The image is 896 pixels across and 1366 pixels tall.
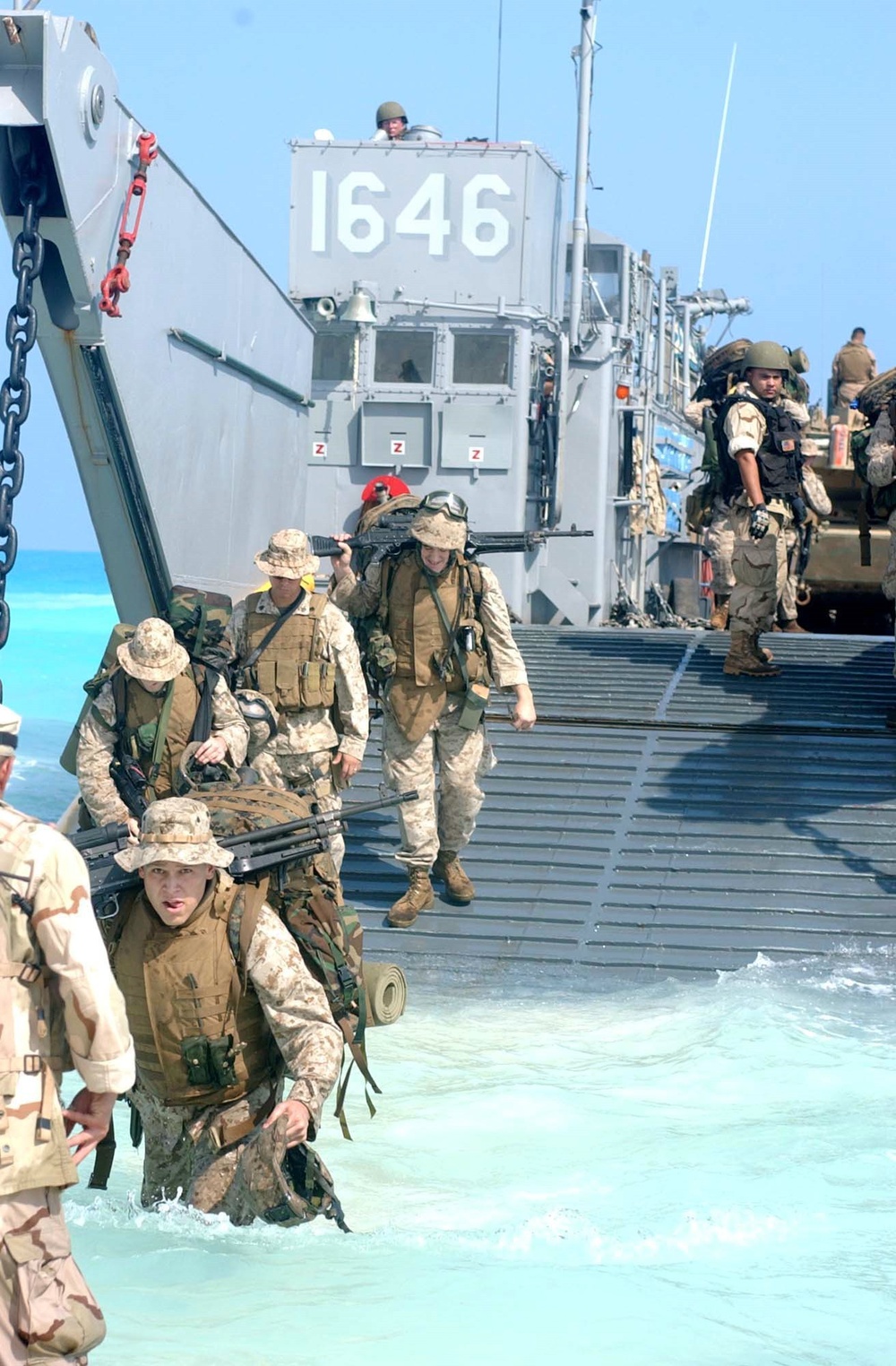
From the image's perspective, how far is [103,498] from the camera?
830cm

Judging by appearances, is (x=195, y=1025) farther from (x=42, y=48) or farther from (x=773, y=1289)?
(x=42, y=48)

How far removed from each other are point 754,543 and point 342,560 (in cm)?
235

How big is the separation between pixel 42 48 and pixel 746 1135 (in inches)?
183

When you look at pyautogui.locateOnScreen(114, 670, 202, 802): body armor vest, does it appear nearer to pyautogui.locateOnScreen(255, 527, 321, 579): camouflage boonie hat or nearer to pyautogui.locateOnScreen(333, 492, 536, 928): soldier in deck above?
pyautogui.locateOnScreen(255, 527, 321, 579): camouflage boonie hat

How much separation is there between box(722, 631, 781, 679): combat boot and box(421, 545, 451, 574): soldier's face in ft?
9.79

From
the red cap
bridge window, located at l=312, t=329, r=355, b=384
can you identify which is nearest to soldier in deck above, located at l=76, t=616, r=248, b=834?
the red cap

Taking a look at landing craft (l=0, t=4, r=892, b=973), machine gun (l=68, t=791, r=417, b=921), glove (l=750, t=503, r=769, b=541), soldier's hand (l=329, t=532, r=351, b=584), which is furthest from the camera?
glove (l=750, t=503, r=769, b=541)

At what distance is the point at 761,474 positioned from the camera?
1010 centimetres

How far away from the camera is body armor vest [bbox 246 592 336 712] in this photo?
7.53 metres

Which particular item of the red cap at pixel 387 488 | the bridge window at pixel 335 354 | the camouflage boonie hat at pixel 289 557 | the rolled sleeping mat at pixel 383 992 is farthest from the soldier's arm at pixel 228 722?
the bridge window at pixel 335 354

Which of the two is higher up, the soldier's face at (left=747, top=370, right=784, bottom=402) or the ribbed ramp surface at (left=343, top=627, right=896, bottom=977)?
the soldier's face at (left=747, top=370, right=784, bottom=402)

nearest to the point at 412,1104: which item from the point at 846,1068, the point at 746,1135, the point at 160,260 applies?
the point at 746,1135

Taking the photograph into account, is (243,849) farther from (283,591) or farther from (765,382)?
(765,382)

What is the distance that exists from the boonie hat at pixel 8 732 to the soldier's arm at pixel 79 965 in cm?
20
